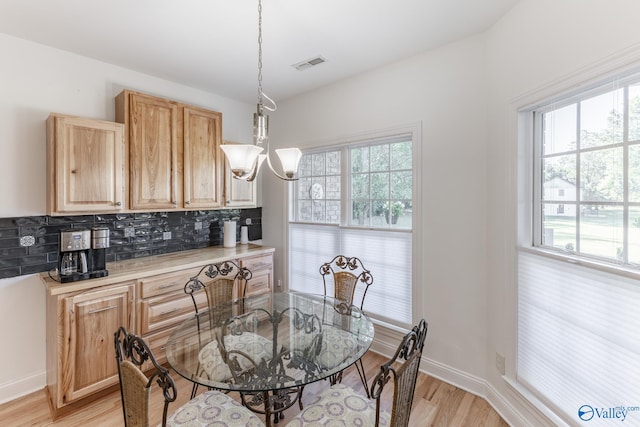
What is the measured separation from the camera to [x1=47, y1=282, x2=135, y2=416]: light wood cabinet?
1980mm

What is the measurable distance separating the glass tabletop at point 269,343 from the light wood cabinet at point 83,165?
1290 millimetres

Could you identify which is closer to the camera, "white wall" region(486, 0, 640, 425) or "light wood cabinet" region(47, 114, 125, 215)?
"white wall" region(486, 0, 640, 425)

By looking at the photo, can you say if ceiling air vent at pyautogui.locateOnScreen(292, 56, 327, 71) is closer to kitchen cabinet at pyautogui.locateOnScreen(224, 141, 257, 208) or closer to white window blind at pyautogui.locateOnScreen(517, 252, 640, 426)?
kitchen cabinet at pyautogui.locateOnScreen(224, 141, 257, 208)

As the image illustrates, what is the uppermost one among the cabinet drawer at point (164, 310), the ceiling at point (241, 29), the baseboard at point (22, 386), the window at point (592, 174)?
the ceiling at point (241, 29)

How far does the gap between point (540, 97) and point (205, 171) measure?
283cm

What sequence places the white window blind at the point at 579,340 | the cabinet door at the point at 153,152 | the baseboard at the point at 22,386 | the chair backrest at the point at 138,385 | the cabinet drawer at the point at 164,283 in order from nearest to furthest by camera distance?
1. the chair backrest at the point at 138,385
2. the white window blind at the point at 579,340
3. the baseboard at the point at 22,386
4. the cabinet drawer at the point at 164,283
5. the cabinet door at the point at 153,152

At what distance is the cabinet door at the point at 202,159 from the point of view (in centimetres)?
285

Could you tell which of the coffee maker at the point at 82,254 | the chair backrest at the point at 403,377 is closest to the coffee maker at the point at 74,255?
the coffee maker at the point at 82,254

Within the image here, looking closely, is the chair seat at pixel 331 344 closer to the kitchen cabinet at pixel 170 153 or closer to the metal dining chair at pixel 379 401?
the metal dining chair at pixel 379 401

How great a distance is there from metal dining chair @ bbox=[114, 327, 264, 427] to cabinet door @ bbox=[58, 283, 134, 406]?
0.90 m

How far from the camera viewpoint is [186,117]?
111 inches

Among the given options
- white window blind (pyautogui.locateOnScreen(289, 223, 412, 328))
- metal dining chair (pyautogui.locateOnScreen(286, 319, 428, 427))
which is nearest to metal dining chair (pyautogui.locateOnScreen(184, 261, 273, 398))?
metal dining chair (pyautogui.locateOnScreen(286, 319, 428, 427))

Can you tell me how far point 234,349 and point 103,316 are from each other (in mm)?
1208

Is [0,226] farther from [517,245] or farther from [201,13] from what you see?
[517,245]
